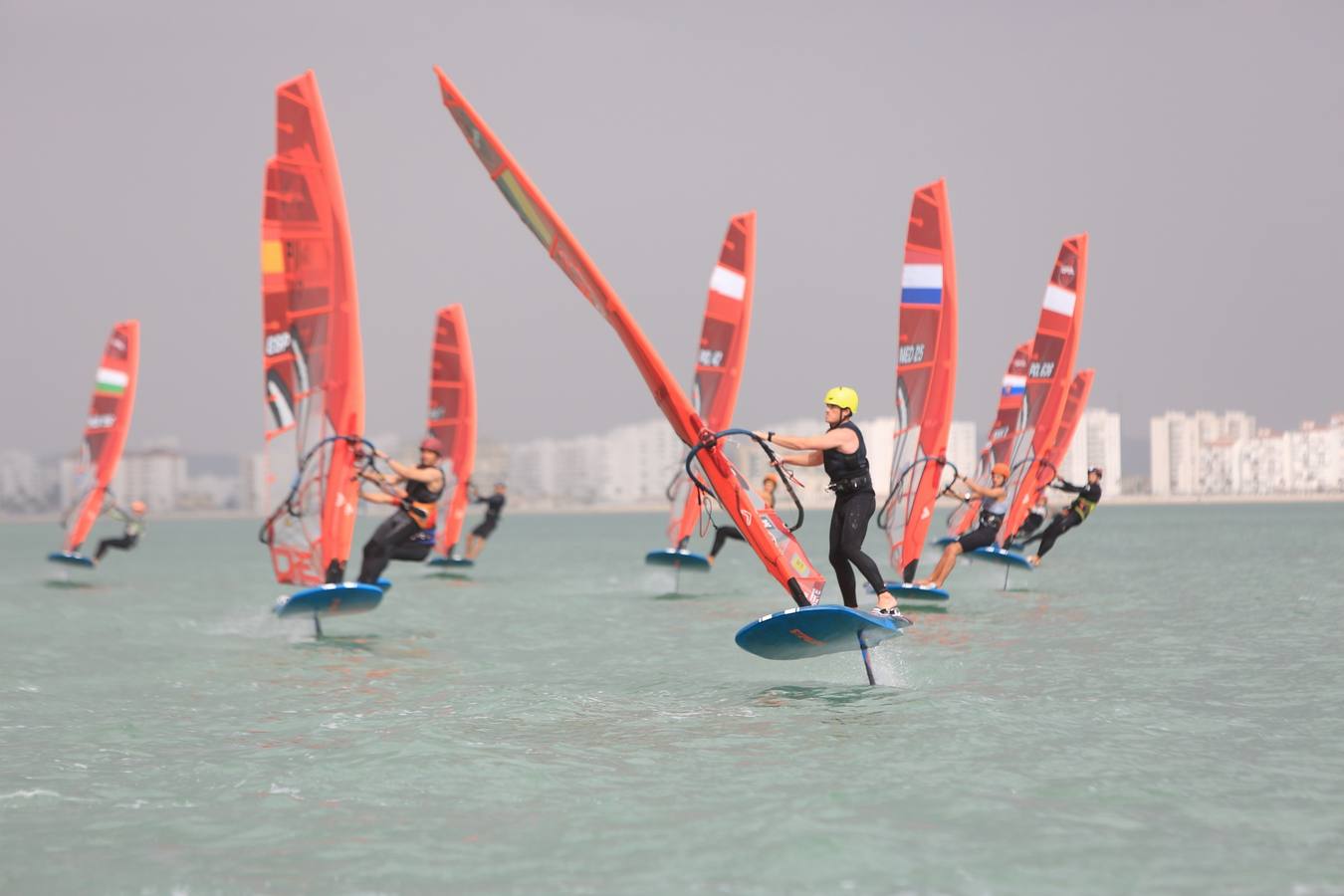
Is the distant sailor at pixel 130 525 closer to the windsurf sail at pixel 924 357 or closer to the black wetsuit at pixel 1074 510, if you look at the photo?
the windsurf sail at pixel 924 357

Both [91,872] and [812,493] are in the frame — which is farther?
[812,493]

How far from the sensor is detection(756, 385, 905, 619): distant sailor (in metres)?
9.30

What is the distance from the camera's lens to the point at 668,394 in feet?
32.4

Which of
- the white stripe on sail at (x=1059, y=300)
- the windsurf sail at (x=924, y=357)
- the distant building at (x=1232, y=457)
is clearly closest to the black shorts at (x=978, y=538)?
the windsurf sail at (x=924, y=357)

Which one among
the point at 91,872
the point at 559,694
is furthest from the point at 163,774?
the point at 559,694

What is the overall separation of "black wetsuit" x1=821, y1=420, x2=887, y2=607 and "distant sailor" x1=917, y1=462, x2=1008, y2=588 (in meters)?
6.79

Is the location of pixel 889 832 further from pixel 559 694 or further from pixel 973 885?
pixel 559 694

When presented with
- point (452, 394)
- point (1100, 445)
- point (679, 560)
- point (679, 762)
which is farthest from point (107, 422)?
point (1100, 445)

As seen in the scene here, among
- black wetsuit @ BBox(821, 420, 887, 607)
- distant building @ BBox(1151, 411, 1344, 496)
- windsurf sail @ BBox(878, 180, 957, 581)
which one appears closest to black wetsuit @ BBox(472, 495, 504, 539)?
windsurf sail @ BBox(878, 180, 957, 581)

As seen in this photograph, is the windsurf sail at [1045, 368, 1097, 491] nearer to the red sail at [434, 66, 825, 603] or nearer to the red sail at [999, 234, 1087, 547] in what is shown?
the red sail at [999, 234, 1087, 547]

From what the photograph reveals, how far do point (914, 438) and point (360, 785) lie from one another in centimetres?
1183

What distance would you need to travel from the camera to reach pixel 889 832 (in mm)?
5988

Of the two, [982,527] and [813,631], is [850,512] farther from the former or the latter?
[982,527]

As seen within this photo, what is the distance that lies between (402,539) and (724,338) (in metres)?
8.17
